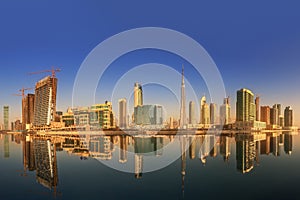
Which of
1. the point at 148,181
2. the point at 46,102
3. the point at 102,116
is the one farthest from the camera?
the point at 46,102

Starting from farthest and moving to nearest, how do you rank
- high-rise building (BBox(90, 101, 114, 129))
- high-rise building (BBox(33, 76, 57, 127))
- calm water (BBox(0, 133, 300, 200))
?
high-rise building (BBox(33, 76, 57, 127)), high-rise building (BBox(90, 101, 114, 129)), calm water (BBox(0, 133, 300, 200))

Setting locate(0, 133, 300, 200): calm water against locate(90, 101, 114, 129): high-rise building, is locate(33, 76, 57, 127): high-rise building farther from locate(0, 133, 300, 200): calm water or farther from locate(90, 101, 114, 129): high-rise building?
locate(0, 133, 300, 200): calm water

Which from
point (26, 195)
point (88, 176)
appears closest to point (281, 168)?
point (88, 176)

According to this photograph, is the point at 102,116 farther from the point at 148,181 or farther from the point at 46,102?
the point at 148,181

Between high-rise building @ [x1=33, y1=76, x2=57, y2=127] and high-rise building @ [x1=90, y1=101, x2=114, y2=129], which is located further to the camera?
high-rise building @ [x1=33, y1=76, x2=57, y2=127]

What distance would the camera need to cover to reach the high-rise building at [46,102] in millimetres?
154125

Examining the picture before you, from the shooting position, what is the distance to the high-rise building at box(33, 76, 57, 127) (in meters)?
154

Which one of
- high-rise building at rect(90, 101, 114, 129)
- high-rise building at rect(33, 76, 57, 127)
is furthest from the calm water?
high-rise building at rect(33, 76, 57, 127)

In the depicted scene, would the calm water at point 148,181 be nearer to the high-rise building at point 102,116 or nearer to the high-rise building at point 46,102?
the high-rise building at point 102,116

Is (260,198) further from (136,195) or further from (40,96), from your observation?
(40,96)

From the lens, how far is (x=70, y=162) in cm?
2967

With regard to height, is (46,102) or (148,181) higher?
(46,102)

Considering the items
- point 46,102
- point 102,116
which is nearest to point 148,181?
point 102,116

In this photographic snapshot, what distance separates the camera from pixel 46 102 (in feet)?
524
